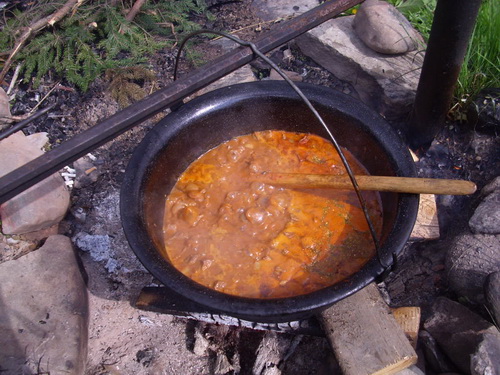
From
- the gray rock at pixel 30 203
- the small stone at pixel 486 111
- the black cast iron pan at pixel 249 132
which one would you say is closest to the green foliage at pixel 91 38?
the gray rock at pixel 30 203

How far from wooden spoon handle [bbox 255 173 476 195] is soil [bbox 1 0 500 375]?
0.93 meters

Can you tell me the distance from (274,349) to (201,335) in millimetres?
469

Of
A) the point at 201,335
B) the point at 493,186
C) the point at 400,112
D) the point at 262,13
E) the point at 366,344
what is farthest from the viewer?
the point at 262,13

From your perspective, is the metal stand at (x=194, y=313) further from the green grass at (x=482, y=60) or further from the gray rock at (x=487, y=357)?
the green grass at (x=482, y=60)

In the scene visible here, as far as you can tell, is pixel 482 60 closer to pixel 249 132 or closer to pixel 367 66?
pixel 367 66

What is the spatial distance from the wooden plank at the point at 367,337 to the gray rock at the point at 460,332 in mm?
336

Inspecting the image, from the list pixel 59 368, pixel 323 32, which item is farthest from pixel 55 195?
pixel 323 32

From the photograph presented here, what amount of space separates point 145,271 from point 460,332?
2.01 meters

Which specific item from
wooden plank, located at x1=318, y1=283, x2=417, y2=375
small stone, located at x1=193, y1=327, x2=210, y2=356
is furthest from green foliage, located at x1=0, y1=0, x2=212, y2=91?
wooden plank, located at x1=318, y1=283, x2=417, y2=375

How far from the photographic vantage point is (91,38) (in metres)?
4.05

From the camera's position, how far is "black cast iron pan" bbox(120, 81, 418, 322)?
A: 6.30ft

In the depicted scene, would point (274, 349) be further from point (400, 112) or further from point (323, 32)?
point (323, 32)

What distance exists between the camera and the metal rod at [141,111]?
1669mm

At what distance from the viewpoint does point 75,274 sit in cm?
291
